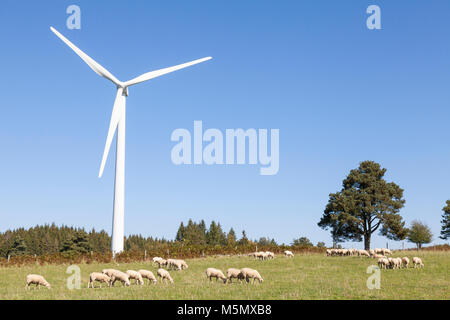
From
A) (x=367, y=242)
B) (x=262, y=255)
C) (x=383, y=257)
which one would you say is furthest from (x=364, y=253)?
(x=367, y=242)

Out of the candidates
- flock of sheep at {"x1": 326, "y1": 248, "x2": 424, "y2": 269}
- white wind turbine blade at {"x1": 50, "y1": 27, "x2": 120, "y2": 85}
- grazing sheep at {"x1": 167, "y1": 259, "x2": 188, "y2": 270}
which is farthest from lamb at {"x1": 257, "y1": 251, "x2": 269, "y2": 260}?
white wind turbine blade at {"x1": 50, "y1": 27, "x2": 120, "y2": 85}

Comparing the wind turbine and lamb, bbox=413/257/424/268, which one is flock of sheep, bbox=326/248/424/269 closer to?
lamb, bbox=413/257/424/268

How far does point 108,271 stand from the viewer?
85.9ft

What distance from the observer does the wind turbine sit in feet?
174

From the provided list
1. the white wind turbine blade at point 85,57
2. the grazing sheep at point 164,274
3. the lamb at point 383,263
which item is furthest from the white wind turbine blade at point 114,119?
the lamb at point 383,263

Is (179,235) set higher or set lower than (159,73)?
lower

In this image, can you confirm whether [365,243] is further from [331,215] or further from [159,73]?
[159,73]

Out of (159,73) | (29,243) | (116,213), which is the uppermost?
(159,73)

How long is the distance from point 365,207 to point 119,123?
38102 millimetres

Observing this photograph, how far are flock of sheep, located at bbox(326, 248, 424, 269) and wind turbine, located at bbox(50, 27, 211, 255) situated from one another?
24454mm

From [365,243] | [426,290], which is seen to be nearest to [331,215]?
[365,243]

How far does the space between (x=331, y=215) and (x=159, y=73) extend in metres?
34.1

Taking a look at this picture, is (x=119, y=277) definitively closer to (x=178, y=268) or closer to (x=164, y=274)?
(x=164, y=274)
